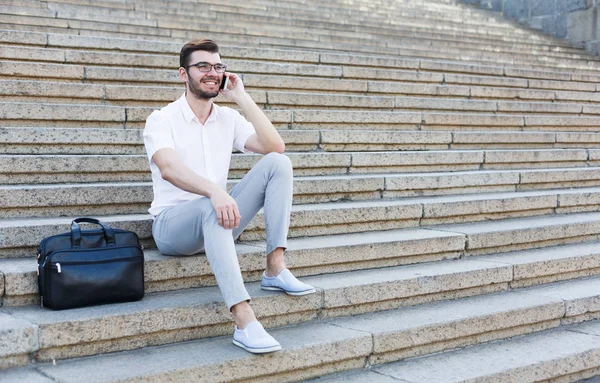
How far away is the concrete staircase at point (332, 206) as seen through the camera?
3578mm

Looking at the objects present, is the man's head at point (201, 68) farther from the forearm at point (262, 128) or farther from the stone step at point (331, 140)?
the stone step at point (331, 140)

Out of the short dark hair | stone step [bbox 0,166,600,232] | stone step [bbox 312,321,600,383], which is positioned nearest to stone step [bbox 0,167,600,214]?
stone step [bbox 0,166,600,232]

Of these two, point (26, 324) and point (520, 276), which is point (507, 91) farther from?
point (26, 324)

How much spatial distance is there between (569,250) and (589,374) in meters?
1.35

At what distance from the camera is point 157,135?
387 centimetres

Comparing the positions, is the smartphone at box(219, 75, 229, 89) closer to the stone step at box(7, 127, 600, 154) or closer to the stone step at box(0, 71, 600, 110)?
the stone step at box(7, 127, 600, 154)

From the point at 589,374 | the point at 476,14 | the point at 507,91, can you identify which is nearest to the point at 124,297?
the point at 589,374

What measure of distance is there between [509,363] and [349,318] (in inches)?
33.6

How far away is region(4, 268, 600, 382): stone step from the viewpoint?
3.34m

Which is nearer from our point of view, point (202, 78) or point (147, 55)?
point (202, 78)

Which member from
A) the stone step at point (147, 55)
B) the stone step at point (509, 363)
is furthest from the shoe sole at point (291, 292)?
the stone step at point (147, 55)

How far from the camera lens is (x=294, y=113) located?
6160 mm

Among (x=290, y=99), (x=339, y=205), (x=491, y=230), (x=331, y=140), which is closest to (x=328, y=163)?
(x=331, y=140)

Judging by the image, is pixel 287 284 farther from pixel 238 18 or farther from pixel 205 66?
pixel 238 18
